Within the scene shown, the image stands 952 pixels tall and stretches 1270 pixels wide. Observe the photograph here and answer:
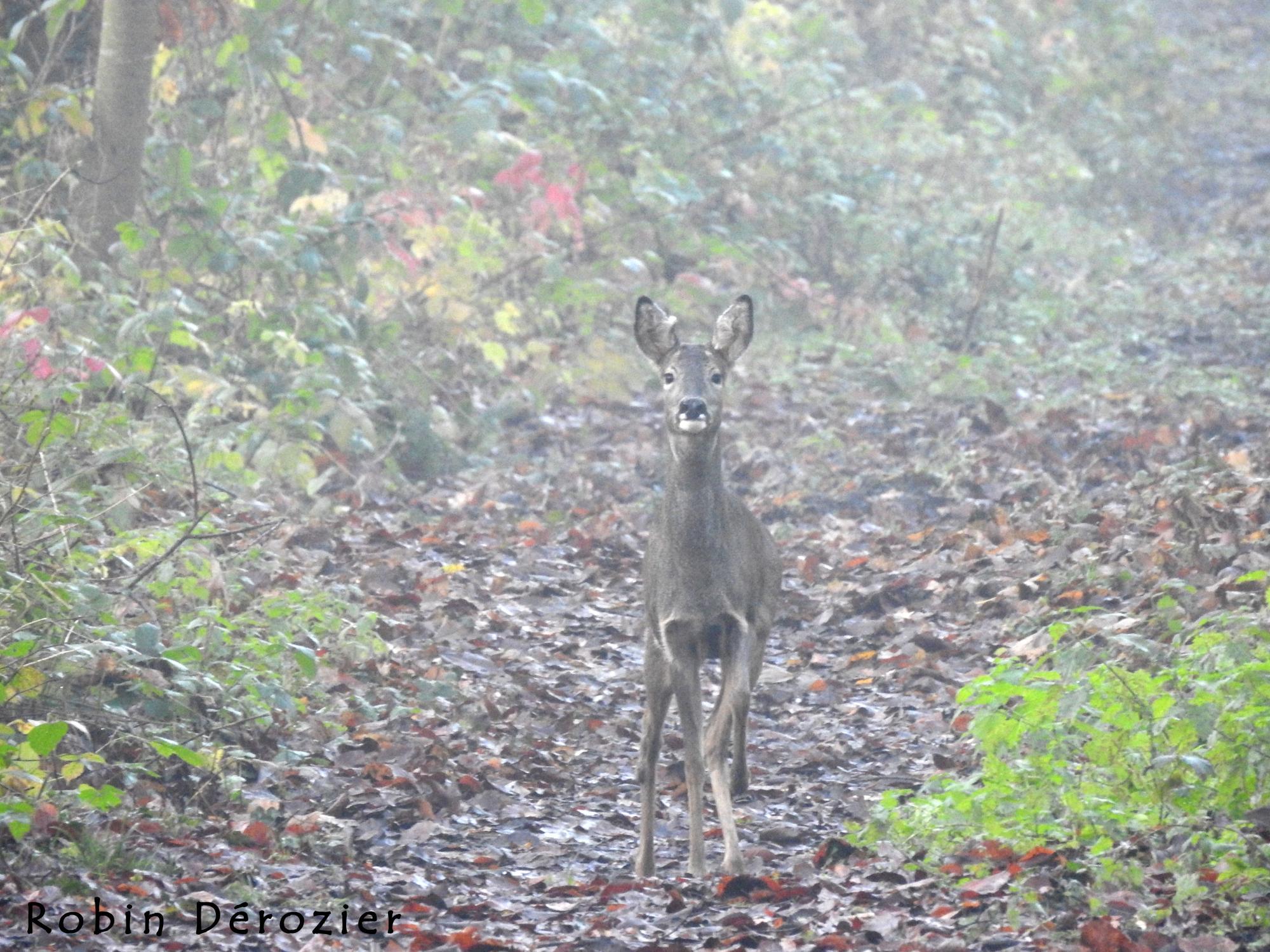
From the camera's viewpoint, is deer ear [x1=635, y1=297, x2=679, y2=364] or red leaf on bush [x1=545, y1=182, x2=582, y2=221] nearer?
deer ear [x1=635, y1=297, x2=679, y2=364]

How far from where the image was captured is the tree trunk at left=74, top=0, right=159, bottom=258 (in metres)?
10.1

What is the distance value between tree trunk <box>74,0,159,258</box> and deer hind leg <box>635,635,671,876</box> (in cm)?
540

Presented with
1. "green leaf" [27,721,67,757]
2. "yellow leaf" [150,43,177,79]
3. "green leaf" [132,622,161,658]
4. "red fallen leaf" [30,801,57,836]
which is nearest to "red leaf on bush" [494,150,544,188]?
"yellow leaf" [150,43,177,79]

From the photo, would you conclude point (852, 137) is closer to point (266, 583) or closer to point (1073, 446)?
point (1073, 446)

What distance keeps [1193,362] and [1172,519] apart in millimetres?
5438

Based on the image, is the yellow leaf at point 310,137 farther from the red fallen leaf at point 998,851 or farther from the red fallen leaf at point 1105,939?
the red fallen leaf at point 1105,939

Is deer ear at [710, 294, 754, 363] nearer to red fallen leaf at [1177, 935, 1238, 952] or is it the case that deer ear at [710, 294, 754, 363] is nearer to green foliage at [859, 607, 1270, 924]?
green foliage at [859, 607, 1270, 924]

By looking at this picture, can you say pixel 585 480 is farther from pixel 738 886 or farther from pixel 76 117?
pixel 738 886

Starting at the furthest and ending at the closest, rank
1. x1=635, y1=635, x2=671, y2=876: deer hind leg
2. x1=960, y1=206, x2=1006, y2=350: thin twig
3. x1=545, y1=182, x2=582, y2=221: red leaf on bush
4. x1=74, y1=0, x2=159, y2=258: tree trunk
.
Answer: x1=960, y1=206, x2=1006, y2=350: thin twig → x1=545, y1=182, x2=582, y2=221: red leaf on bush → x1=74, y1=0, x2=159, y2=258: tree trunk → x1=635, y1=635, x2=671, y2=876: deer hind leg

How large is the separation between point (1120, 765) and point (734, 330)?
2431 millimetres

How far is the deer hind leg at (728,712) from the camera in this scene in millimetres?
6188

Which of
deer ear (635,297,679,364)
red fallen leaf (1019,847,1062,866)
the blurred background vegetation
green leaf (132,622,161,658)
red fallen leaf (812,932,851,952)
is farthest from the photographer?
the blurred background vegetation

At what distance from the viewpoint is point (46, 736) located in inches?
191

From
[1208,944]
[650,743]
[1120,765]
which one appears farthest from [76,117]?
[1208,944]
